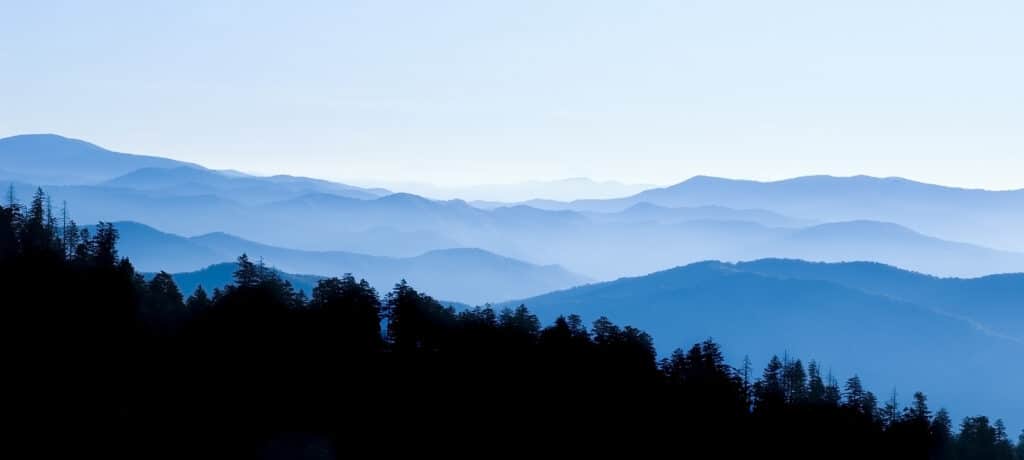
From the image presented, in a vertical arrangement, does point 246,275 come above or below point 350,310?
above

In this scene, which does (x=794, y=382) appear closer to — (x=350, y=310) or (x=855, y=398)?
(x=855, y=398)

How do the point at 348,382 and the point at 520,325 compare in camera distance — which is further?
the point at 520,325

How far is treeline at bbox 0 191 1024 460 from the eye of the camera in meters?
59.5

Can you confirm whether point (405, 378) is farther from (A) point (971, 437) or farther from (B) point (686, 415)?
(A) point (971, 437)

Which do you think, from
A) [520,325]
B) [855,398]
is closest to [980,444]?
[855,398]

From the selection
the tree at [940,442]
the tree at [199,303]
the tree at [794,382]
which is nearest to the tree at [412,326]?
the tree at [199,303]

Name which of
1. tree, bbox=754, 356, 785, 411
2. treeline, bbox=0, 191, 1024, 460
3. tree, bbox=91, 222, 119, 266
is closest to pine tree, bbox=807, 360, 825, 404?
treeline, bbox=0, 191, 1024, 460

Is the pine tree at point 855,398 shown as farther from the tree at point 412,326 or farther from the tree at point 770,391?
the tree at point 412,326

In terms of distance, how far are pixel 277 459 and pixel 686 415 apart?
3658 centimetres

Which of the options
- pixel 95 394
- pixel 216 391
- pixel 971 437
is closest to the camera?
pixel 95 394

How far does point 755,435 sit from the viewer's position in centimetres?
8119

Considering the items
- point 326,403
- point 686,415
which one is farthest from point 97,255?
point 686,415

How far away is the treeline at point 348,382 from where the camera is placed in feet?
195

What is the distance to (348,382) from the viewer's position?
68.8 metres
